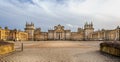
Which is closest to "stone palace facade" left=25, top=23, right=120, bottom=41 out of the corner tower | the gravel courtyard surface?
the corner tower

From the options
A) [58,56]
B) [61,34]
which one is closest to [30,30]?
[61,34]

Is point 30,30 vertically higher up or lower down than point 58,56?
higher up

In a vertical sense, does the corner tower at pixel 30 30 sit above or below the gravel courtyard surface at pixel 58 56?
above

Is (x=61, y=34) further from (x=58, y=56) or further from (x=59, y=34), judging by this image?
(x=58, y=56)

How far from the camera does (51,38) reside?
9181cm

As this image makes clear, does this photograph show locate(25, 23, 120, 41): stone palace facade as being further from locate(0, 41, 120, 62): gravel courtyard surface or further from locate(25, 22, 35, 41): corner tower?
locate(0, 41, 120, 62): gravel courtyard surface

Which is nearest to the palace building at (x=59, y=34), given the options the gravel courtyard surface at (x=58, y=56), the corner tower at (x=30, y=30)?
the corner tower at (x=30, y=30)

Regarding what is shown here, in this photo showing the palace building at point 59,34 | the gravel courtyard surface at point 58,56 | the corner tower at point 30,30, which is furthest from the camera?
the corner tower at point 30,30

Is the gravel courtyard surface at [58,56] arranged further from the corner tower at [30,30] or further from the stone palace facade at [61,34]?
the corner tower at [30,30]

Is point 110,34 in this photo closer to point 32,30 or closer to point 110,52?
point 32,30

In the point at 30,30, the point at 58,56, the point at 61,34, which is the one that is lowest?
the point at 58,56

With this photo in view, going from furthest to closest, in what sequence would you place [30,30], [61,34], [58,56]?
[30,30] → [61,34] → [58,56]

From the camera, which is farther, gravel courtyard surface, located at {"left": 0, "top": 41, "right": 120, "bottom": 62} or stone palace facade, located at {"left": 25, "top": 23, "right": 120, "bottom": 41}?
stone palace facade, located at {"left": 25, "top": 23, "right": 120, "bottom": 41}

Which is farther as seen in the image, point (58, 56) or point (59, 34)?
point (59, 34)
